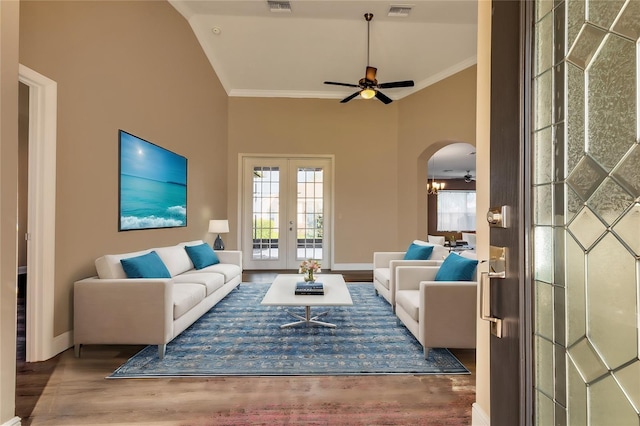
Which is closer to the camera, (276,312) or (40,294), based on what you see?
(40,294)

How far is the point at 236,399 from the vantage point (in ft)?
6.63

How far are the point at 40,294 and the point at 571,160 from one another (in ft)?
11.2

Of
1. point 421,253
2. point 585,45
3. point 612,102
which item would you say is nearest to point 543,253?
point 612,102

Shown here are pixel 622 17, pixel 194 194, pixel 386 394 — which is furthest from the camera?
pixel 194 194

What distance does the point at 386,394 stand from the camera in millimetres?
2078

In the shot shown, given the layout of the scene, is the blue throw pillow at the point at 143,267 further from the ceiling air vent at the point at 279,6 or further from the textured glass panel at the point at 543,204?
the ceiling air vent at the point at 279,6

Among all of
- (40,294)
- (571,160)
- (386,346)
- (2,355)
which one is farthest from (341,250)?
(571,160)

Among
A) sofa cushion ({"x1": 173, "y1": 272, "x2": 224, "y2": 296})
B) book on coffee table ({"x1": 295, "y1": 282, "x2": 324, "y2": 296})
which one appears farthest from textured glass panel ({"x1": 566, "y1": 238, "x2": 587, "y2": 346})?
sofa cushion ({"x1": 173, "y1": 272, "x2": 224, "y2": 296})

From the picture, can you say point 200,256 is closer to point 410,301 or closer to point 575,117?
point 410,301

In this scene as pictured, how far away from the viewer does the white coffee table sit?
290 cm

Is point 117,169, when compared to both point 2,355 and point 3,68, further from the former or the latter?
point 2,355

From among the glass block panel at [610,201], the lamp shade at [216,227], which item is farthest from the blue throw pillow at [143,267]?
the glass block panel at [610,201]

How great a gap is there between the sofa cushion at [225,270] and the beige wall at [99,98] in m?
0.65

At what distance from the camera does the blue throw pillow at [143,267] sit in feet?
9.42
